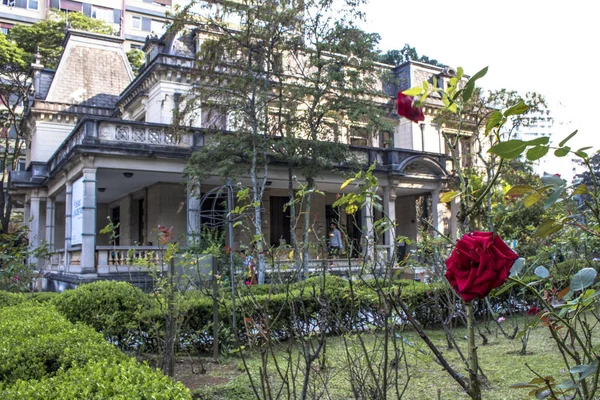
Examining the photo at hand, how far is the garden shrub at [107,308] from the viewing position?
6828mm

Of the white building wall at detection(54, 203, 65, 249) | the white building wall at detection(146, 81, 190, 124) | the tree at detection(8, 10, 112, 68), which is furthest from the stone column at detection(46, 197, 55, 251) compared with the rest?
the tree at detection(8, 10, 112, 68)

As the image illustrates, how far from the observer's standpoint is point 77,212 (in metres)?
15.5

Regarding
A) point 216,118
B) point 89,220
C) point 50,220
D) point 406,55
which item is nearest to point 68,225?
point 89,220

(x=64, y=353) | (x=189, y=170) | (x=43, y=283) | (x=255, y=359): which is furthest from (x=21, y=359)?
(x=43, y=283)

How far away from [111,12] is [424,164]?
134ft

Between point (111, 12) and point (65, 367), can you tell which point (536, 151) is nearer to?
point (65, 367)

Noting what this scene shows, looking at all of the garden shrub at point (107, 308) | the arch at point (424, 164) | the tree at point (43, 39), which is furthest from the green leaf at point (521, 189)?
the tree at point (43, 39)

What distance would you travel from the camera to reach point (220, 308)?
741 cm

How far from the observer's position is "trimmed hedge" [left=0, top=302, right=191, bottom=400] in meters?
2.83

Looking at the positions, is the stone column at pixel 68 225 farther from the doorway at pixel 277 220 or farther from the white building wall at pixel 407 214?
the white building wall at pixel 407 214

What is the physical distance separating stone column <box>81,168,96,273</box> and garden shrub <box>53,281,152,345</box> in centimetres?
785

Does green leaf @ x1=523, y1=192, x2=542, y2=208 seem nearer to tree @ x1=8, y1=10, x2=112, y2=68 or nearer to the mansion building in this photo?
the mansion building

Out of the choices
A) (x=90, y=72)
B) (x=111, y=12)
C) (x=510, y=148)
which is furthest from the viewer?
(x=111, y=12)

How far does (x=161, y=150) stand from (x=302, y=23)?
17.5ft
